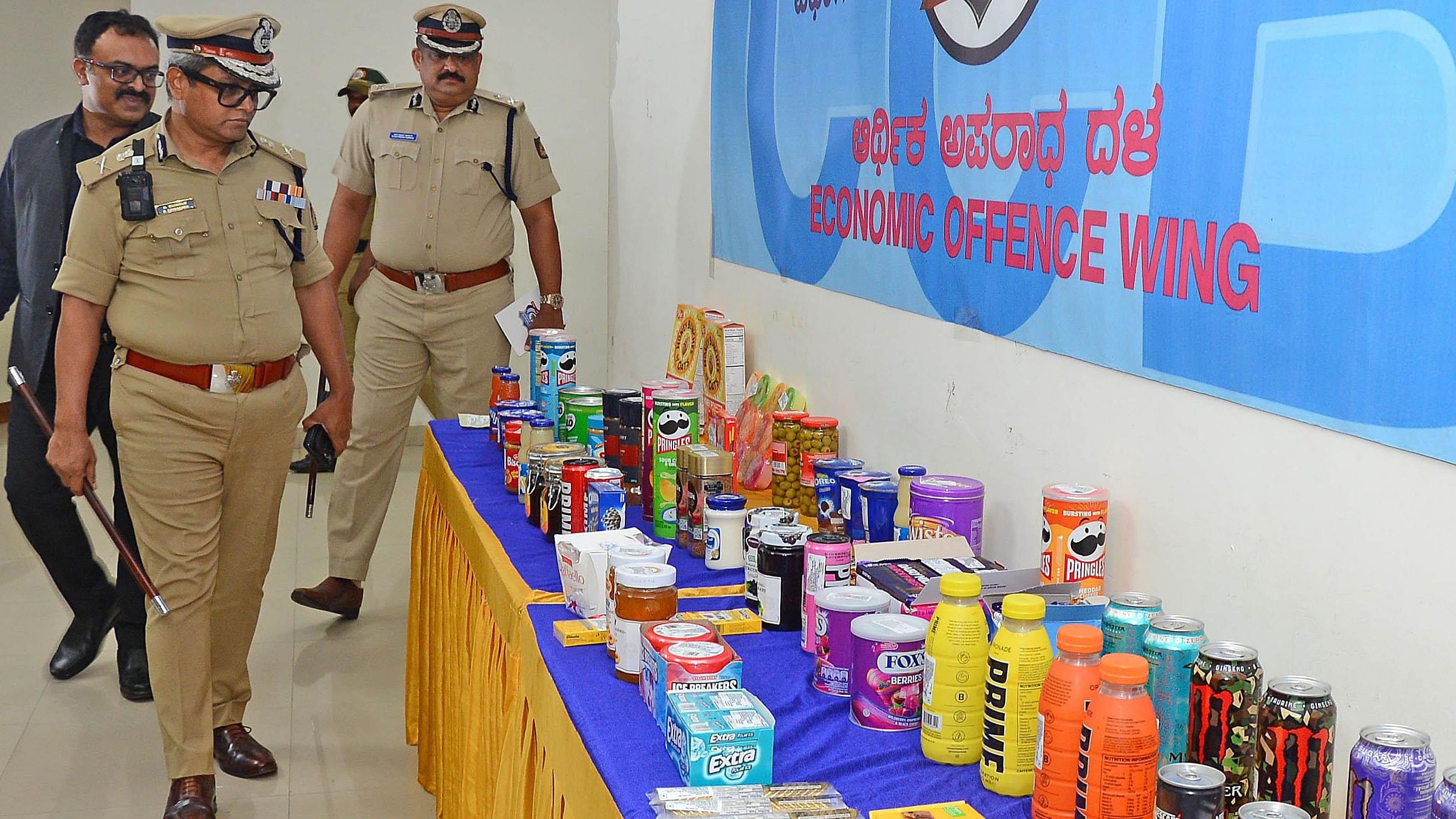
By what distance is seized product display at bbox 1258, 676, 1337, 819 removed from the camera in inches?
44.4

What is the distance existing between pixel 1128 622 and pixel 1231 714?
19 centimetres

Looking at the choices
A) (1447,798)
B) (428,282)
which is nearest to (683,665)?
(1447,798)

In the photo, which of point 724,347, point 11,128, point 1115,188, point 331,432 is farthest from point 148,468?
point 11,128

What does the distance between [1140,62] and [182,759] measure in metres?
2.39

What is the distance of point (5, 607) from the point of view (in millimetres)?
4410

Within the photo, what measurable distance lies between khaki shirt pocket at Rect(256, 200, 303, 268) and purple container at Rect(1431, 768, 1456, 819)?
246 centimetres

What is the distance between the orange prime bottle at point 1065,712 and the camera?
4.04 ft

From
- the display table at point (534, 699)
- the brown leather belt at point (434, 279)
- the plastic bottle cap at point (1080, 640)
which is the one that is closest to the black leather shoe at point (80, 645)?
the display table at point (534, 699)

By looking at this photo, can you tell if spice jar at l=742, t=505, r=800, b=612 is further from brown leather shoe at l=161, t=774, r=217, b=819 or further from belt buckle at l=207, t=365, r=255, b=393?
brown leather shoe at l=161, t=774, r=217, b=819

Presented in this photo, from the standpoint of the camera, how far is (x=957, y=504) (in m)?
1.92

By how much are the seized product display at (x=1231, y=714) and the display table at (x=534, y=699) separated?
22 centimetres

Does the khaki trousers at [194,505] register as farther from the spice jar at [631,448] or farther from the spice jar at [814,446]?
the spice jar at [814,446]

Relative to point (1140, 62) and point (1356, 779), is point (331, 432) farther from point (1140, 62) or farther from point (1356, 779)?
point (1356, 779)

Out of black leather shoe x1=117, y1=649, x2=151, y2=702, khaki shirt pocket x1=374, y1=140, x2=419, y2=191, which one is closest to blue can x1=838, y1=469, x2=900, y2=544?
khaki shirt pocket x1=374, y1=140, x2=419, y2=191
